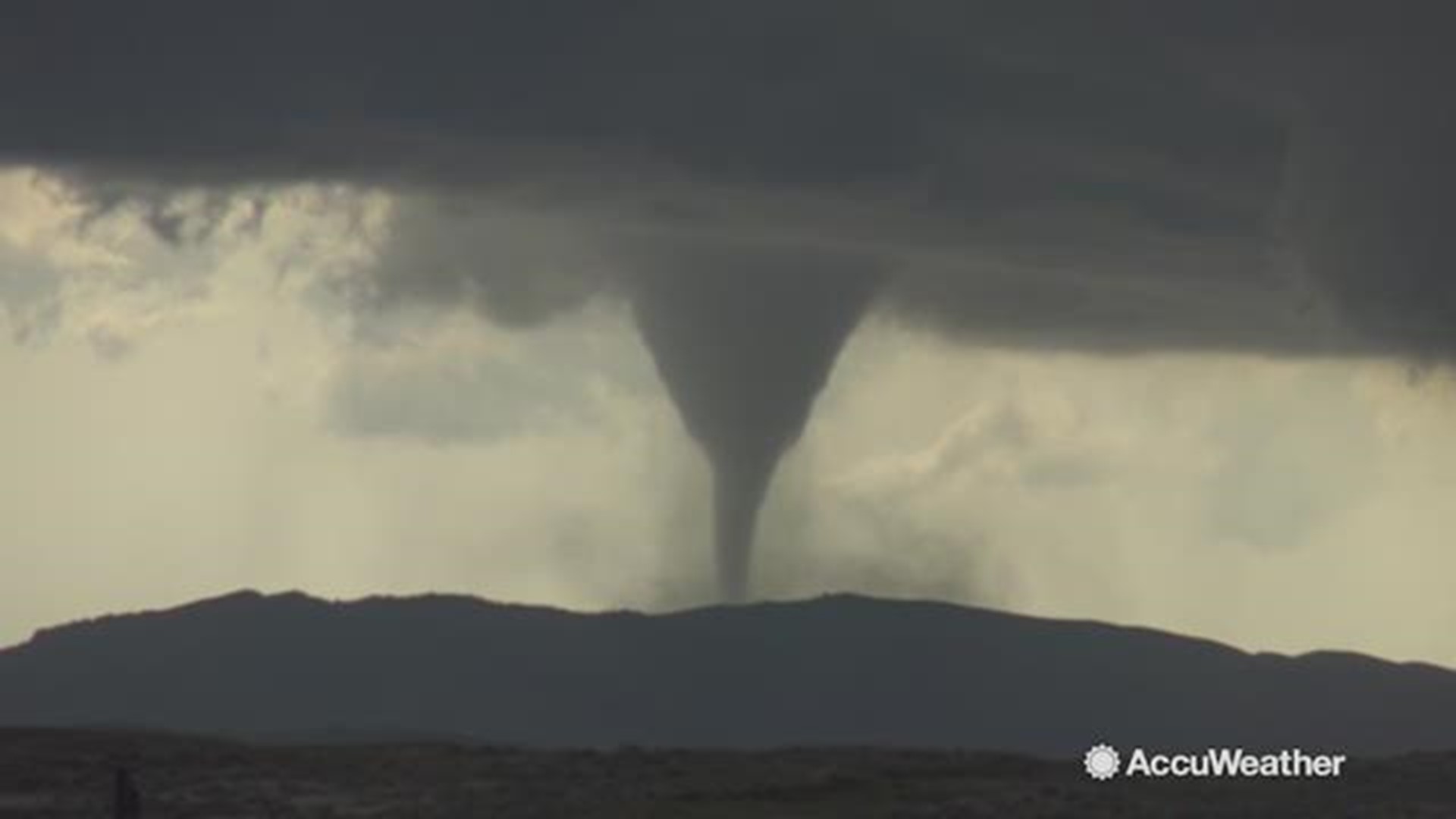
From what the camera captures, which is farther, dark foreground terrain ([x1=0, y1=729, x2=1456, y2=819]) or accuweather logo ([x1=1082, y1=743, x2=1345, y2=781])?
accuweather logo ([x1=1082, y1=743, x2=1345, y2=781])

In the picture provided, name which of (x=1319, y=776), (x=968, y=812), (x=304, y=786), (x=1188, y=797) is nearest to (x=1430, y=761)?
(x=1319, y=776)

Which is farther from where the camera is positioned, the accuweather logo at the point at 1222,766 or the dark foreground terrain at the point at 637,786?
the accuweather logo at the point at 1222,766

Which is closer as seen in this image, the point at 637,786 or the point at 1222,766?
the point at 637,786

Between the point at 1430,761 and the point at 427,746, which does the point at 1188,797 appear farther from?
the point at 427,746
